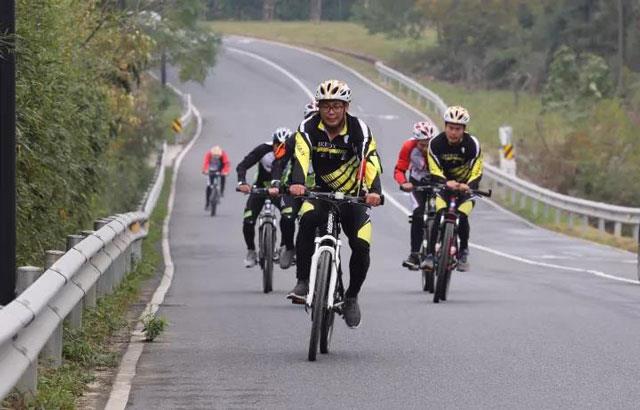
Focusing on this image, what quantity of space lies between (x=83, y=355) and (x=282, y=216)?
22.5ft

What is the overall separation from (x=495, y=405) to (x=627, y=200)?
3505 centimetres

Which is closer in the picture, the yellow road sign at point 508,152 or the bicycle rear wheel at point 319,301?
the bicycle rear wheel at point 319,301

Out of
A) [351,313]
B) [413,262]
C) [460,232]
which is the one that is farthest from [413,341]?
[413,262]

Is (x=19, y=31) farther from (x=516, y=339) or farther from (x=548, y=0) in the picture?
(x=548, y=0)

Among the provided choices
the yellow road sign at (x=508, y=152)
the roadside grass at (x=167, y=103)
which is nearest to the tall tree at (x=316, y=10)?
the roadside grass at (x=167, y=103)

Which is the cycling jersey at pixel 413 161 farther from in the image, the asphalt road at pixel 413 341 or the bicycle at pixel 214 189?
the bicycle at pixel 214 189

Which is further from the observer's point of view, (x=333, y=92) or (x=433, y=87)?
(x=433, y=87)

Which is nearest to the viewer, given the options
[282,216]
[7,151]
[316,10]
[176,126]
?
[7,151]

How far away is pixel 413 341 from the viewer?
42.9ft

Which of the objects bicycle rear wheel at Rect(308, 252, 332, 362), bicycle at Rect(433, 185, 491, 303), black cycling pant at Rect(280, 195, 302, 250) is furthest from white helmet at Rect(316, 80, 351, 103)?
black cycling pant at Rect(280, 195, 302, 250)

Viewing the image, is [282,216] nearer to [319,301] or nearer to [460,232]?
[460,232]

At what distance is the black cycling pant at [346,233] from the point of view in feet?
39.8

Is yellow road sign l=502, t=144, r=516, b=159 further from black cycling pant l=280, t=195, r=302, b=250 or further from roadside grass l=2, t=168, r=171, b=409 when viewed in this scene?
roadside grass l=2, t=168, r=171, b=409

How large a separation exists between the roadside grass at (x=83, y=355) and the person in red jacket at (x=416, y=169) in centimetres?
313
